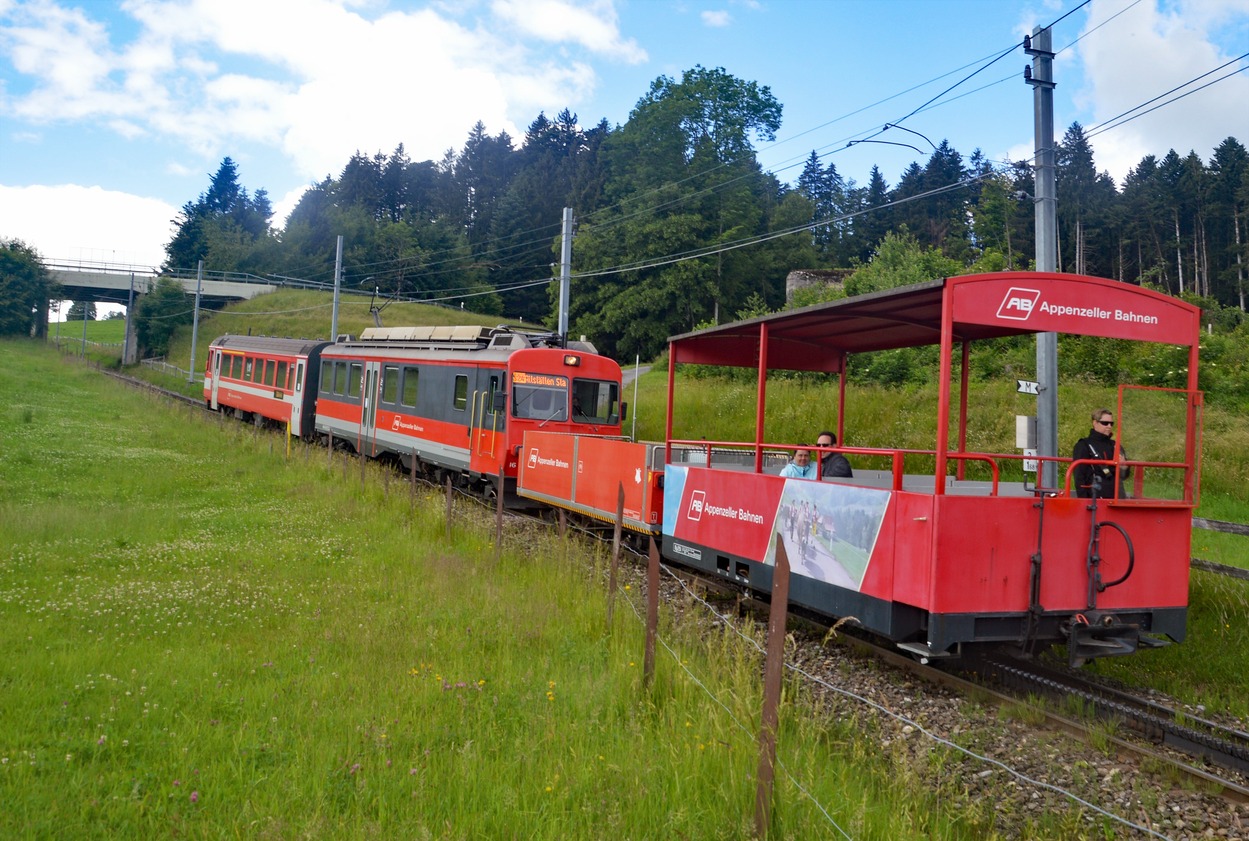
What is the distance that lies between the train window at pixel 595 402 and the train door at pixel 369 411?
642 centimetres

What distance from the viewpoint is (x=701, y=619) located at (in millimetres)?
8570

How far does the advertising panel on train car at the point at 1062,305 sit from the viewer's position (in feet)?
21.9

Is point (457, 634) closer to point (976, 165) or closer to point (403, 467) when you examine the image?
point (403, 467)

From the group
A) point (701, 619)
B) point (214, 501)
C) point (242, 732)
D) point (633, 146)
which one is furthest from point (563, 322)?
point (633, 146)

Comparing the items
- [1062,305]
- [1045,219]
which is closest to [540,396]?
[1045,219]

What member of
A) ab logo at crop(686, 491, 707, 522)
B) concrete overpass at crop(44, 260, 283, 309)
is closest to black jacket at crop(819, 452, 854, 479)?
ab logo at crop(686, 491, 707, 522)

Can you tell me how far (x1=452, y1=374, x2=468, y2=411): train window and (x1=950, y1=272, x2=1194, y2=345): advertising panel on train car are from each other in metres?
11.4

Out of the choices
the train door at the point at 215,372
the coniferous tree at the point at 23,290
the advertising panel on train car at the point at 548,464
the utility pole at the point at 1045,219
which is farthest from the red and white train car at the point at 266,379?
the coniferous tree at the point at 23,290

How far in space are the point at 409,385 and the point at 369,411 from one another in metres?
2.59

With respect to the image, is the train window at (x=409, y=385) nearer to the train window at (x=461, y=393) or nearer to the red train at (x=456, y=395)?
the red train at (x=456, y=395)

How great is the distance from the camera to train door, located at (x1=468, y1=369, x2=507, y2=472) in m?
15.7

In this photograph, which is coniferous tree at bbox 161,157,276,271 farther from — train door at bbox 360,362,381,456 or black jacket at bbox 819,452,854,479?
black jacket at bbox 819,452,854,479

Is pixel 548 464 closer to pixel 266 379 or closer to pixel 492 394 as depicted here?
pixel 492 394

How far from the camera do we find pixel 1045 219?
409 inches
